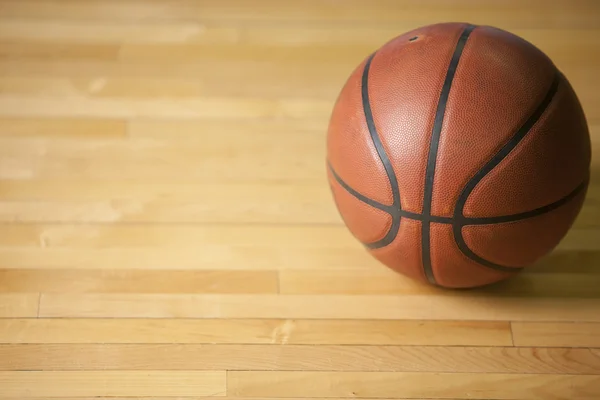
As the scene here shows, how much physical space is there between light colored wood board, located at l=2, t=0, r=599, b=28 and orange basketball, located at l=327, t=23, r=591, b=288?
1.18 metres

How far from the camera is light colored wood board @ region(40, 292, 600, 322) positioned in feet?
8.14

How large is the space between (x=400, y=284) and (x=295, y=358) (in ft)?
1.33

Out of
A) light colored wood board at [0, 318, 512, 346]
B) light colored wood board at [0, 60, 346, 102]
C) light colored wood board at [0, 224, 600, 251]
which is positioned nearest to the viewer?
light colored wood board at [0, 318, 512, 346]

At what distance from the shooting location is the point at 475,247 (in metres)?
2.17

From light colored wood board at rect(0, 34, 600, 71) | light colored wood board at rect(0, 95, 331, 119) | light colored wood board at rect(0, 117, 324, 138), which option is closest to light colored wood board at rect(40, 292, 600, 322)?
light colored wood board at rect(0, 117, 324, 138)

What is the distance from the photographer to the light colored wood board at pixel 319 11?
339 centimetres

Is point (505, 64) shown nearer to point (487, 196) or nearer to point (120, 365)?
point (487, 196)

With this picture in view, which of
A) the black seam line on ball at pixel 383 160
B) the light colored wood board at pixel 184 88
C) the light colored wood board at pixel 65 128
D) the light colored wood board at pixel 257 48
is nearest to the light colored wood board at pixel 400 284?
the black seam line on ball at pixel 383 160

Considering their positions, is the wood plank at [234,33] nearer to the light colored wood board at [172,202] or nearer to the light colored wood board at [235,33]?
the light colored wood board at [235,33]

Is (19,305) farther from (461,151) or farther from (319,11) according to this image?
(319,11)

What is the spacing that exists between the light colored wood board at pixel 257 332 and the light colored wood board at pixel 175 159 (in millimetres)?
556

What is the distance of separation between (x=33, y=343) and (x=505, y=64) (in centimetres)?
150

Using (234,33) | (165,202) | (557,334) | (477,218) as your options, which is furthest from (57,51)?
(557,334)

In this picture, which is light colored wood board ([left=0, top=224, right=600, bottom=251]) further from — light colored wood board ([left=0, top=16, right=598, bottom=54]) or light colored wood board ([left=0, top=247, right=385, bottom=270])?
light colored wood board ([left=0, top=16, right=598, bottom=54])
